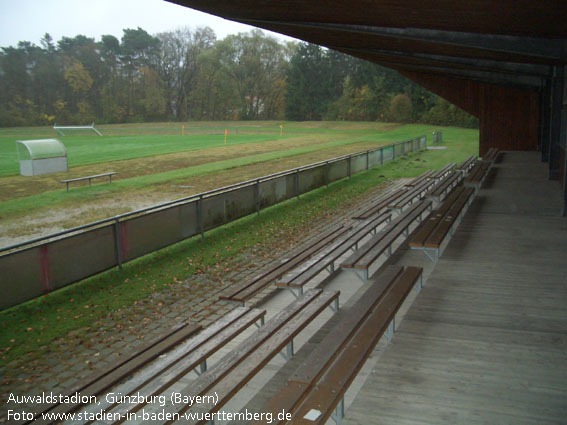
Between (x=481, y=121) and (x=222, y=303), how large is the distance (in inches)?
810

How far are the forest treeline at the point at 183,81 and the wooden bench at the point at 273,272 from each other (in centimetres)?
7452

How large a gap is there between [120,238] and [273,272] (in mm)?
3389

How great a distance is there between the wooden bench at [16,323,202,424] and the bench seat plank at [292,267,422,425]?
2228 millimetres

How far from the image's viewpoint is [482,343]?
5.35 meters

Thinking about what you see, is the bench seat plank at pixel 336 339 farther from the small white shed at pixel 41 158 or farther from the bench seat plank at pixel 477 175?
the small white shed at pixel 41 158

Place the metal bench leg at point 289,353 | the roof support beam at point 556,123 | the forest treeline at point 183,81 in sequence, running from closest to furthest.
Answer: the metal bench leg at point 289,353 < the roof support beam at point 556,123 < the forest treeline at point 183,81

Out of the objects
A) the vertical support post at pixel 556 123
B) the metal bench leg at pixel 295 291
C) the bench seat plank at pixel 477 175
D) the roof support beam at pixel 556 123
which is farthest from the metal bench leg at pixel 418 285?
the vertical support post at pixel 556 123

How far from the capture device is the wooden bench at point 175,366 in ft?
14.1

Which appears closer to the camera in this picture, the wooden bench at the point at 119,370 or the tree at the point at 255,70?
the wooden bench at the point at 119,370

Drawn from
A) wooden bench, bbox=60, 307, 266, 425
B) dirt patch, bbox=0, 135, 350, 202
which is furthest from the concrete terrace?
dirt patch, bbox=0, 135, 350, 202

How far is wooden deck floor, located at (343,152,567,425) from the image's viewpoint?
4160 mm

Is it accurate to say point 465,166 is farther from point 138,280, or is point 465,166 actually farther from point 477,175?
point 138,280

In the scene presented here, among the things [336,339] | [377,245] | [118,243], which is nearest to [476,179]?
[377,245]

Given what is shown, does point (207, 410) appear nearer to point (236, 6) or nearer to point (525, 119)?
point (236, 6)
